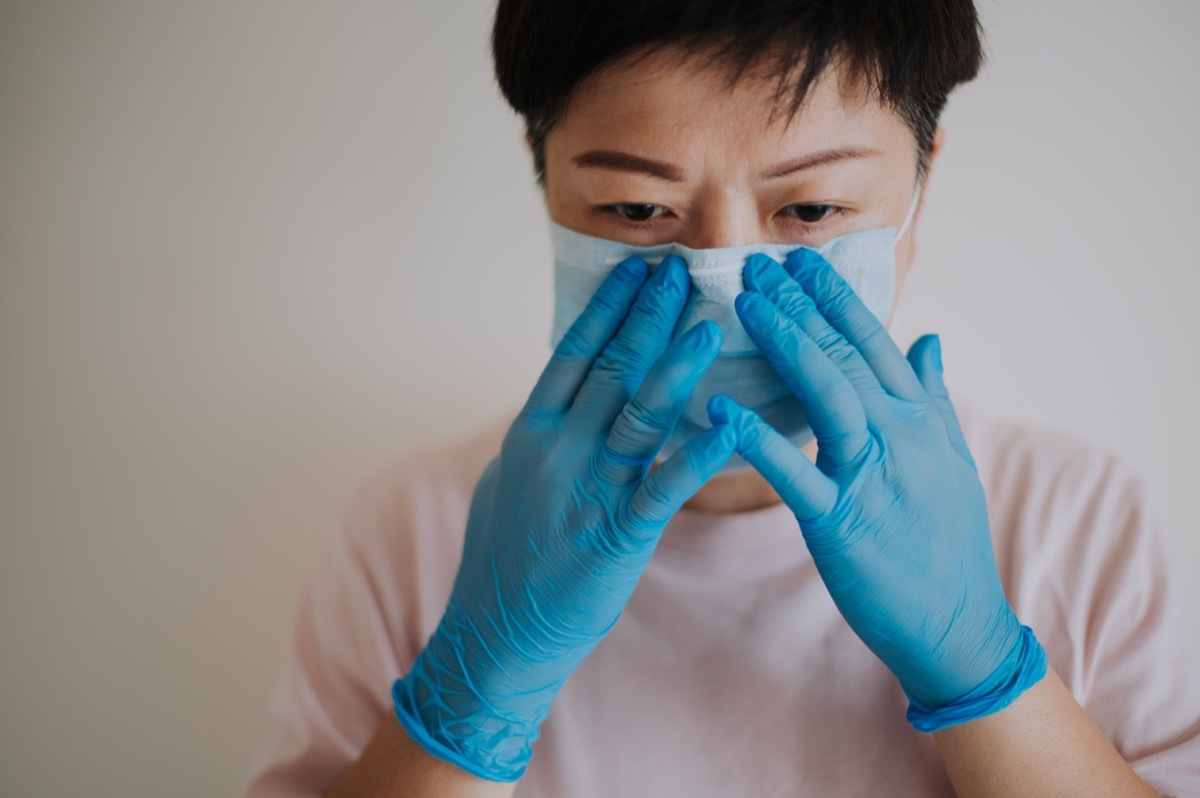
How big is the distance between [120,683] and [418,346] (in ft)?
3.12

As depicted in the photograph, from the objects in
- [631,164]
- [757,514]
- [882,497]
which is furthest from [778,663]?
[631,164]

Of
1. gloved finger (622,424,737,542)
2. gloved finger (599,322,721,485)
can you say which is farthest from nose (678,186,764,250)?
gloved finger (622,424,737,542)

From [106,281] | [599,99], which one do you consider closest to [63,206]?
[106,281]

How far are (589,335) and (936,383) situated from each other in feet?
1.48

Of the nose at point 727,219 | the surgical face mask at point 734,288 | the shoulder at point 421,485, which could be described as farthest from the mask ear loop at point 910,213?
the shoulder at point 421,485

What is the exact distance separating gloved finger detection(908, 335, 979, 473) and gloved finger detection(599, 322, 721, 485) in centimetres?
32

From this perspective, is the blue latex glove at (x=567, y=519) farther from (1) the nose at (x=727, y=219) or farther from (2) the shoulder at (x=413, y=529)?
(2) the shoulder at (x=413, y=529)

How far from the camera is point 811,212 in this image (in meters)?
1.18

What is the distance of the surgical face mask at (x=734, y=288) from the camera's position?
1144 mm

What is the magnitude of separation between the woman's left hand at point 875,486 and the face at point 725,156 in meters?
0.07

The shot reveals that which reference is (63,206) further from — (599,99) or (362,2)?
(599,99)

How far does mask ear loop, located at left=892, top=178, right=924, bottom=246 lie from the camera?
125 centimetres

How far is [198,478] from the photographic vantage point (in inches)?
78.4

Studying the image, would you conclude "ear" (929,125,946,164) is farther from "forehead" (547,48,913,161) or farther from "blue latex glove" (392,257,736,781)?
"blue latex glove" (392,257,736,781)
